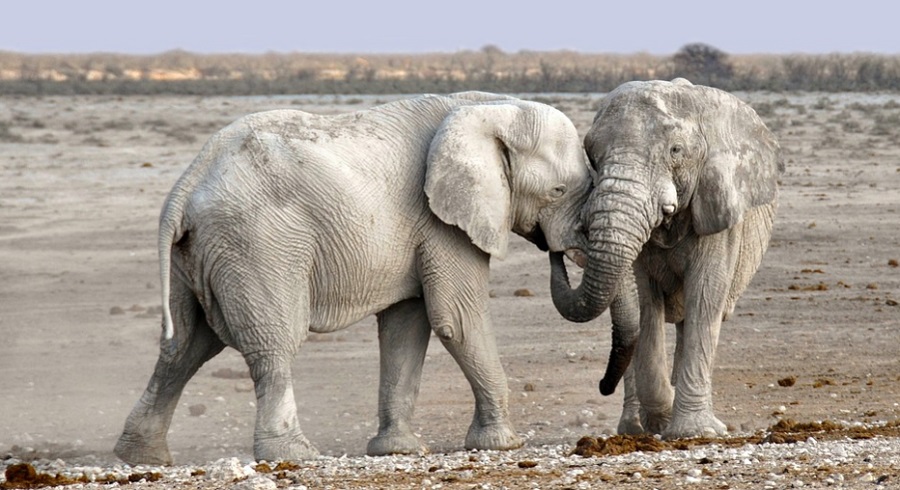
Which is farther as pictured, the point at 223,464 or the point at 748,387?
the point at 748,387

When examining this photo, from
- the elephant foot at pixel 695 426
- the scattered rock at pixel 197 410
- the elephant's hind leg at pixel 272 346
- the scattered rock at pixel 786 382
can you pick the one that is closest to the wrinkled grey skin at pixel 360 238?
the elephant's hind leg at pixel 272 346

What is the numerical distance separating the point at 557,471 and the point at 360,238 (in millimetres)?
1778

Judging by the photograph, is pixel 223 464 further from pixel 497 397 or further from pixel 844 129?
pixel 844 129

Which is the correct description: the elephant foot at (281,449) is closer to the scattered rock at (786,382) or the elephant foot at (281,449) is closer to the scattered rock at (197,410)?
the scattered rock at (197,410)

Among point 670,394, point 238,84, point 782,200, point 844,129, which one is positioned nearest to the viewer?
point 670,394

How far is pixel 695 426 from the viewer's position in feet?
28.8

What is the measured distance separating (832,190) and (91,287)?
9.45 m

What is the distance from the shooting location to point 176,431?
33.2 ft

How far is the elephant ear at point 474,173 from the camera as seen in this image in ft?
28.3

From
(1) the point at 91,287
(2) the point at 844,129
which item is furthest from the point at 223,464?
(2) the point at 844,129

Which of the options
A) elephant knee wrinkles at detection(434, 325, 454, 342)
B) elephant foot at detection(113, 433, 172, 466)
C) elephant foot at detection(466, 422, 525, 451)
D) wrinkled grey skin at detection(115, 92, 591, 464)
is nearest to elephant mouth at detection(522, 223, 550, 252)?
wrinkled grey skin at detection(115, 92, 591, 464)

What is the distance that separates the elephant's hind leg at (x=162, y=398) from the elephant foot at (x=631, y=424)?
2.21m

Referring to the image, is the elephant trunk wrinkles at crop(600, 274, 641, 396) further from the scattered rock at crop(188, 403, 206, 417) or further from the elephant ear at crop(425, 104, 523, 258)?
the scattered rock at crop(188, 403, 206, 417)

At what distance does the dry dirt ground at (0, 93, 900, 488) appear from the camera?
10.0 meters
